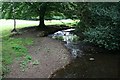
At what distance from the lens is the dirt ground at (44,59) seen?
956 centimetres

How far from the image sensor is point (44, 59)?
11445 mm

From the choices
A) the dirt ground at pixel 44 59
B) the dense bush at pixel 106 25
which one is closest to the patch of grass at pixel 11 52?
the dirt ground at pixel 44 59

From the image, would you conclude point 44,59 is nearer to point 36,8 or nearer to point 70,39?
point 70,39

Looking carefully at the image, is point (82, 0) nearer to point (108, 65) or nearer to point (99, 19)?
point (99, 19)

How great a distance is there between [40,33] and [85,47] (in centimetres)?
503

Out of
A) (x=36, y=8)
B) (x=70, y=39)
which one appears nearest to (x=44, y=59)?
(x=70, y=39)

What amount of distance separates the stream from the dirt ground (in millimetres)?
394

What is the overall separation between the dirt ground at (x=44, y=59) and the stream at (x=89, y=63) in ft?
1.29

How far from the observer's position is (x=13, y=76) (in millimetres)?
9180

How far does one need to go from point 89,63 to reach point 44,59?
239cm

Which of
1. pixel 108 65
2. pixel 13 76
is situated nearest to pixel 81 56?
pixel 108 65

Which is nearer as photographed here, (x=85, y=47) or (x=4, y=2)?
(x=85, y=47)

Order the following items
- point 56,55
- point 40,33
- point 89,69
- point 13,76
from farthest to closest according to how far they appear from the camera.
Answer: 1. point 40,33
2. point 56,55
3. point 89,69
4. point 13,76

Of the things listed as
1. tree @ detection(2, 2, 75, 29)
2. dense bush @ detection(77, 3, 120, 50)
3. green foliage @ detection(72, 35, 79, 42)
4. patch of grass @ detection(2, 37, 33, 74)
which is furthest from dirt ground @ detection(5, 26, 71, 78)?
tree @ detection(2, 2, 75, 29)
